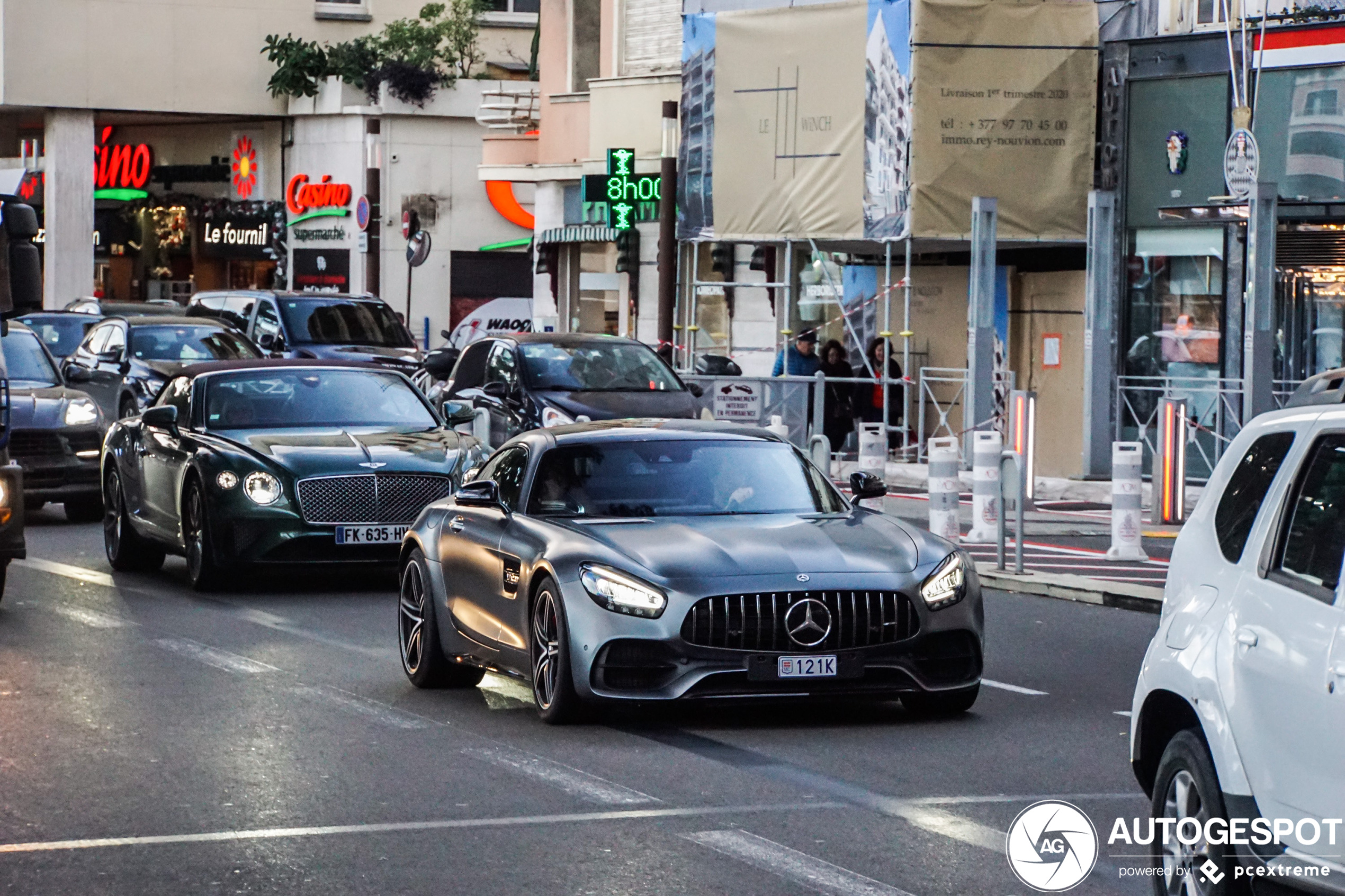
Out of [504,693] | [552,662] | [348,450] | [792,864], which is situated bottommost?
[504,693]

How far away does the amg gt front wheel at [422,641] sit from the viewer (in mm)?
11086

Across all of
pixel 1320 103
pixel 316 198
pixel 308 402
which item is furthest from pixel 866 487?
pixel 316 198

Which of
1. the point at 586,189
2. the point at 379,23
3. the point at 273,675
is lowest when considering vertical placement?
the point at 273,675

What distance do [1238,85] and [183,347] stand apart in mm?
12832

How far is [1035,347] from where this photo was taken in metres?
28.2

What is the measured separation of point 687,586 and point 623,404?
12.8 m

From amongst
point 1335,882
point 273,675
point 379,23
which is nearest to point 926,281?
point 273,675

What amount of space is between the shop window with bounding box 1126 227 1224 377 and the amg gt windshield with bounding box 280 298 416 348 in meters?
10.0

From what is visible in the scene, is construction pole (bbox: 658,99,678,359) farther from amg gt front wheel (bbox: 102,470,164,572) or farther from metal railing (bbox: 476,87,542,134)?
amg gt front wheel (bbox: 102,470,164,572)

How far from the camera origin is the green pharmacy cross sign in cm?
3469

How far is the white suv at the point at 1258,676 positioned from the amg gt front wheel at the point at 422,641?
531 cm

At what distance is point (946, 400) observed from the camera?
97.0 feet

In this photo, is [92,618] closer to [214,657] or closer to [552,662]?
[214,657]

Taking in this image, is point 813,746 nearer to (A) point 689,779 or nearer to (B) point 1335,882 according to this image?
(A) point 689,779
